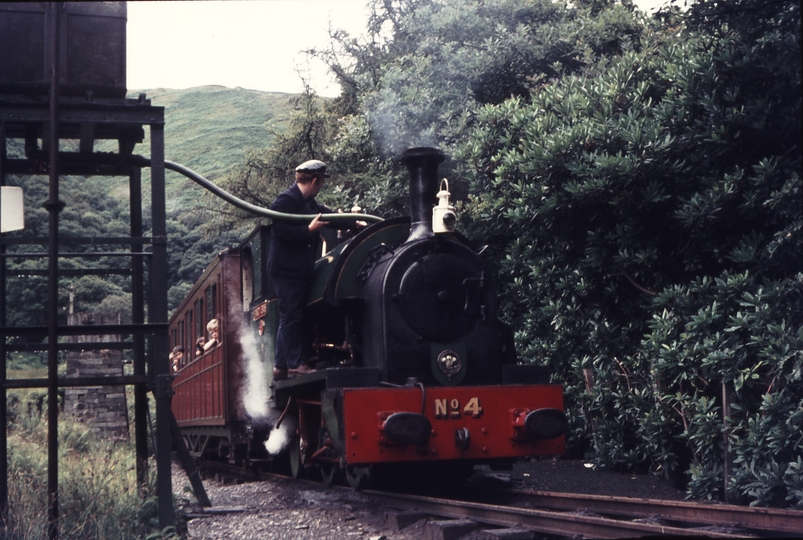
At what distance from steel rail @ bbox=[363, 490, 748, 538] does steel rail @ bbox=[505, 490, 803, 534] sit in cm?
A: 20

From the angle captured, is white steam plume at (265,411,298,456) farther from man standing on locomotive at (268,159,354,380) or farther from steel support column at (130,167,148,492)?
steel support column at (130,167,148,492)

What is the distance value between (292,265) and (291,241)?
8.2 inches

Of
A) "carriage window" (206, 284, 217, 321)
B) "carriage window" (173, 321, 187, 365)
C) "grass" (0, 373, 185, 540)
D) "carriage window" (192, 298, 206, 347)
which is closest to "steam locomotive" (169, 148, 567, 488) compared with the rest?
"grass" (0, 373, 185, 540)

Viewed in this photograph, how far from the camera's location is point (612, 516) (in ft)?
16.9

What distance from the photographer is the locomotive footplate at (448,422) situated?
17.4 feet

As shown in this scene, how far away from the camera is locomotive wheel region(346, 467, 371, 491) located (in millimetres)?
6206

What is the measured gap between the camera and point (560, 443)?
5.87 metres

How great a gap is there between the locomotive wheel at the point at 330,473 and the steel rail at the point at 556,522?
1.61 metres

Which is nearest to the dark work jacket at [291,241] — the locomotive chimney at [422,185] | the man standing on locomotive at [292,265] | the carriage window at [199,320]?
the man standing on locomotive at [292,265]

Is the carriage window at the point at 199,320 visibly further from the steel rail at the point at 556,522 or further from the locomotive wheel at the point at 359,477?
the steel rail at the point at 556,522

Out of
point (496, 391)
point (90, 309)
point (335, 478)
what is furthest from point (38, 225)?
point (496, 391)

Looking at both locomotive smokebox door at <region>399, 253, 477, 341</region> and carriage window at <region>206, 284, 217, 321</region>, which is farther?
carriage window at <region>206, 284, 217, 321</region>

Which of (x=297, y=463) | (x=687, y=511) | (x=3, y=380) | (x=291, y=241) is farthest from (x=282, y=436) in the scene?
(x=687, y=511)

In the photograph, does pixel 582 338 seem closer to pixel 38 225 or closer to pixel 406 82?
pixel 406 82
